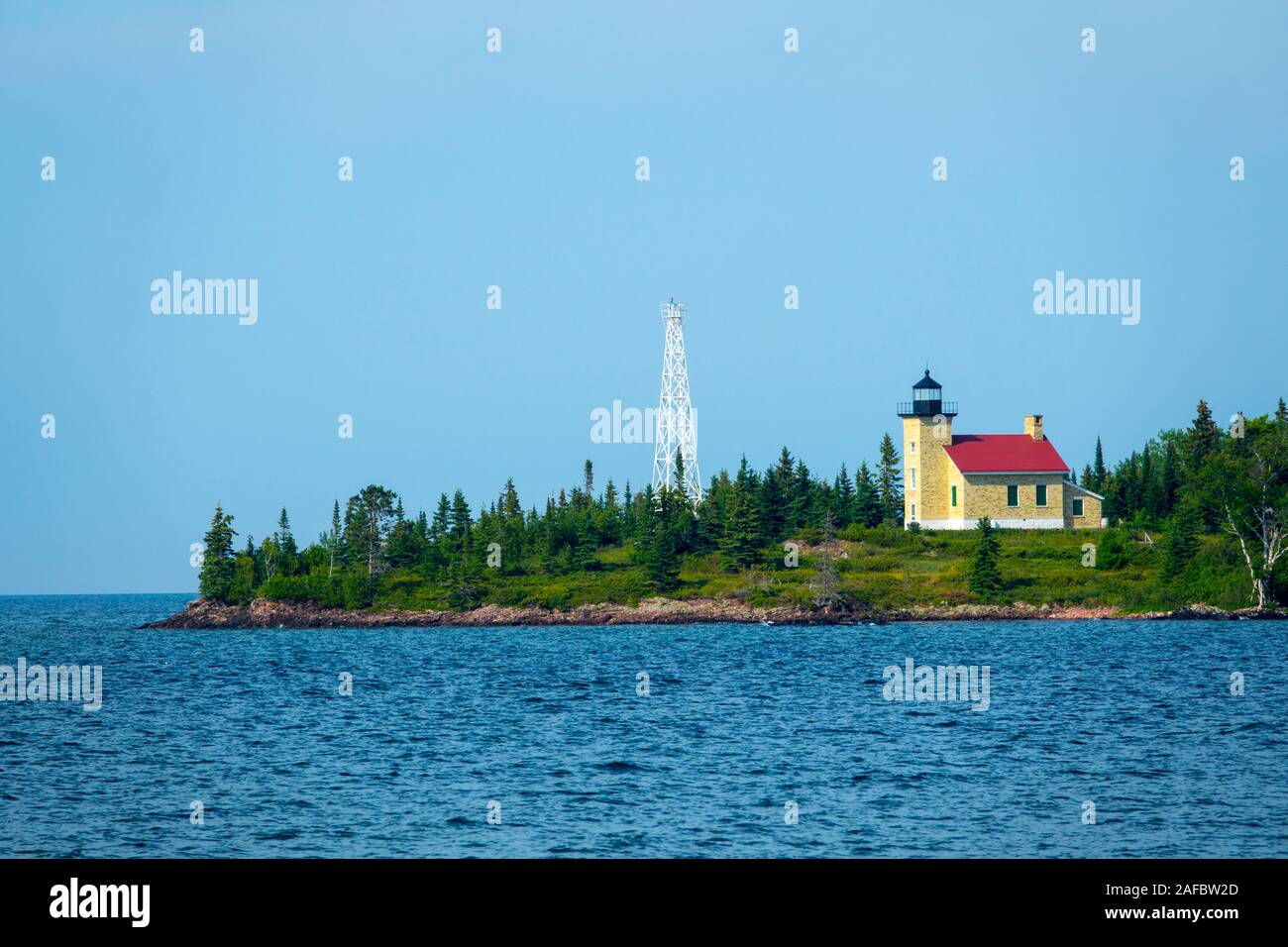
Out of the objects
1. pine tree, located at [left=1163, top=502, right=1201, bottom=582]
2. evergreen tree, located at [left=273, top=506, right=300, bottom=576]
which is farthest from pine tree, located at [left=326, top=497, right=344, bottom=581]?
pine tree, located at [left=1163, top=502, right=1201, bottom=582]

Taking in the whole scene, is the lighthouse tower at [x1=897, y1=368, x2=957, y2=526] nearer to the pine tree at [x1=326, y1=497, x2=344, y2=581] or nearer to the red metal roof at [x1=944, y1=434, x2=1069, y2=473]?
the red metal roof at [x1=944, y1=434, x2=1069, y2=473]

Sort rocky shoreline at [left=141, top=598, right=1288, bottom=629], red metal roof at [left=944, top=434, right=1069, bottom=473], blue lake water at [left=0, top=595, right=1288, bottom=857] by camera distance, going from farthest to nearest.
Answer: red metal roof at [left=944, top=434, right=1069, bottom=473] < rocky shoreline at [left=141, top=598, right=1288, bottom=629] < blue lake water at [left=0, top=595, right=1288, bottom=857]

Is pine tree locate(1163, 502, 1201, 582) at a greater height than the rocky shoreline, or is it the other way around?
pine tree locate(1163, 502, 1201, 582)

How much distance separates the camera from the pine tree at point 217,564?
396ft

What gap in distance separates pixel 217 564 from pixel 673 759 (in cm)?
9256

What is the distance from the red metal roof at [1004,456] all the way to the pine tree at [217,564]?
62885mm

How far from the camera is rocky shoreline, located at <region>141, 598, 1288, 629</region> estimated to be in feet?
297

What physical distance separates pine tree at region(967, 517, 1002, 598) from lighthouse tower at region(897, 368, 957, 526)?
1200 cm
